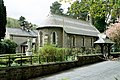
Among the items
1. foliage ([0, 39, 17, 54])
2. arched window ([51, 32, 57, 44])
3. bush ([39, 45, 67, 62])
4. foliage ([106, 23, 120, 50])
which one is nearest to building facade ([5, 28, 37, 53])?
foliage ([0, 39, 17, 54])

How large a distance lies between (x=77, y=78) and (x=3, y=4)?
23.5 m

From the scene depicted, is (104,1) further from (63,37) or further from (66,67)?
(63,37)

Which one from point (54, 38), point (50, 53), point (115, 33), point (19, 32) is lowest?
point (50, 53)

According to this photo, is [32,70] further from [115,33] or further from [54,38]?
[115,33]

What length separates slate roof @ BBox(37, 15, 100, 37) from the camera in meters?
42.4

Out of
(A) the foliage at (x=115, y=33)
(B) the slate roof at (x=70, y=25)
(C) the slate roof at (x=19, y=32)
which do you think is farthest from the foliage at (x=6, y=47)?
(A) the foliage at (x=115, y=33)

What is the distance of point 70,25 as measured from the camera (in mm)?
46438

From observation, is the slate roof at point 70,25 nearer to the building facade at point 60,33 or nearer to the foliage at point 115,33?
the building facade at point 60,33

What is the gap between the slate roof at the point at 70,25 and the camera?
42.4m

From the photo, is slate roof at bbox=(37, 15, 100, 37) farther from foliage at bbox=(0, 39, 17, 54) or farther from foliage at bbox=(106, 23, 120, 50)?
foliage at bbox=(0, 39, 17, 54)

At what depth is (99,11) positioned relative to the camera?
7.36 metres

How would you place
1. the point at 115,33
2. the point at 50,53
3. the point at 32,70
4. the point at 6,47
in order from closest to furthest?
the point at 32,70 → the point at 50,53 → the point at 6,47 → the point at 115,33

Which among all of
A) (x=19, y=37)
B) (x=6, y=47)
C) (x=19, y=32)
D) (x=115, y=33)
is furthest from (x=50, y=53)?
(x=19, y=32)

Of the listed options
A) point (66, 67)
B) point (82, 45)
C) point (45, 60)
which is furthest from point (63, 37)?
point (45, 60)
